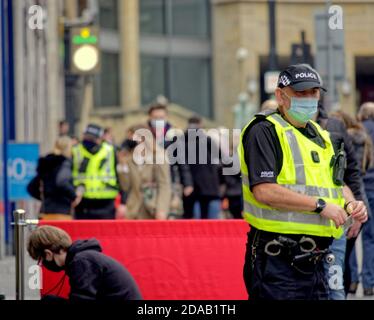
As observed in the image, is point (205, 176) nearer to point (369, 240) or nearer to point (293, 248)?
point (369, 240)

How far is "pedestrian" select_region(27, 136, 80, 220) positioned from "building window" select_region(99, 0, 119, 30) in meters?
39.5

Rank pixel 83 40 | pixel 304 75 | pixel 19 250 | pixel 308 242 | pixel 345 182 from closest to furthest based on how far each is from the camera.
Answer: pixel 308 242 → pixel 304 75 → pixel 19 250 → pixel 345 182 → pixel 83 40

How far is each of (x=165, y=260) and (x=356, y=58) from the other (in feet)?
150

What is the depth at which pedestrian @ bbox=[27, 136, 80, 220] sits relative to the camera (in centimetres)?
1482

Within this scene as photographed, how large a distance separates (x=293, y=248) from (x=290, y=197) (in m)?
0.27

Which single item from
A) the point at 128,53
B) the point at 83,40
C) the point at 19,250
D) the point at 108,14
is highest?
the point at 108,14

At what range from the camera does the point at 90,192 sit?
15508 mm

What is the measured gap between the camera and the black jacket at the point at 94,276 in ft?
28.2

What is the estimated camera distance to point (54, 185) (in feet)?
48.6

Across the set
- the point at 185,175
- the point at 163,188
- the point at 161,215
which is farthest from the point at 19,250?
the point at 185,175

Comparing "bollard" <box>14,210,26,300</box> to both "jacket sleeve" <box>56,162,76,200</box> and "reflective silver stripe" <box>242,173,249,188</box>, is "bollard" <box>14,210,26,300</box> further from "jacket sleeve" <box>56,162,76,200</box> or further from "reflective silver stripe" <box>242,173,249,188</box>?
"jacket sleeve" <box>56,162,76,200</box>

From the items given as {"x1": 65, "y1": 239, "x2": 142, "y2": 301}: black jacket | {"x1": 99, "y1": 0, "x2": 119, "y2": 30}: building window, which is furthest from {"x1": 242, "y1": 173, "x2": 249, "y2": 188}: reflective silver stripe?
{"x1": 99, "y1": 0, "x2": 119, "y2": 30}: building window
